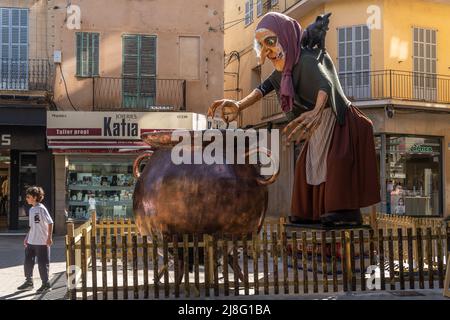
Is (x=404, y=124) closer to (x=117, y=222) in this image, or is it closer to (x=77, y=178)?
(x=77, y=178)

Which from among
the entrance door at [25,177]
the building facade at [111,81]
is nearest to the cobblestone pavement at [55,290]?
the entrance door at [25,177]

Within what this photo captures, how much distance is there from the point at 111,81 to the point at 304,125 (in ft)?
42.0

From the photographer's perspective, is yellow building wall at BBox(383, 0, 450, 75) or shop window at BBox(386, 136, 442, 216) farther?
shop window at BBox(386, 136, 442, 216)

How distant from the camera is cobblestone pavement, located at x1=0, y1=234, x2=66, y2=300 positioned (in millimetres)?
7746

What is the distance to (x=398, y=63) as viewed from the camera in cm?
1920

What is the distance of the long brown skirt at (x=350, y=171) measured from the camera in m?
6.33

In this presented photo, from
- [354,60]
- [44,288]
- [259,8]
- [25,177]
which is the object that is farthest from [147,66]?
[44,288]

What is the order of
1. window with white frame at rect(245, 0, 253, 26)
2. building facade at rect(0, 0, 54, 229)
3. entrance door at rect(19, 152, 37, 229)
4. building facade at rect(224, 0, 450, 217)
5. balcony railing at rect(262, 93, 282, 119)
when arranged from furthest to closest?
window with white frame at rect(245, 0, 253, 26) < balcony railing at rect(262, 93, 282, 119) < building facade at rect(224, 0, 450, 217) < entrance door at rect(19, 152, 37, 229) < building facade at rect(0, 0, 54, 229)

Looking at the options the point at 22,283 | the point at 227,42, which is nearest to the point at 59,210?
the point at 22,283

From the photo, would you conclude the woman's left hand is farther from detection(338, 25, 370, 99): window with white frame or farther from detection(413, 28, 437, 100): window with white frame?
detection(413, 28, 437, 100): window with white frame

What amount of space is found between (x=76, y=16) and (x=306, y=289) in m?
13.6

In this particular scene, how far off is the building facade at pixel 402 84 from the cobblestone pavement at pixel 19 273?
9639 millimetres

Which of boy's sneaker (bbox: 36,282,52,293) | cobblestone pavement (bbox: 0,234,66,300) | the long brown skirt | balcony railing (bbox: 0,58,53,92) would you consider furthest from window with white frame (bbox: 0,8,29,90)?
the long brown skirt

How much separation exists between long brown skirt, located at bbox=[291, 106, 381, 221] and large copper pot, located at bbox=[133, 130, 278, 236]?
2.10ft
